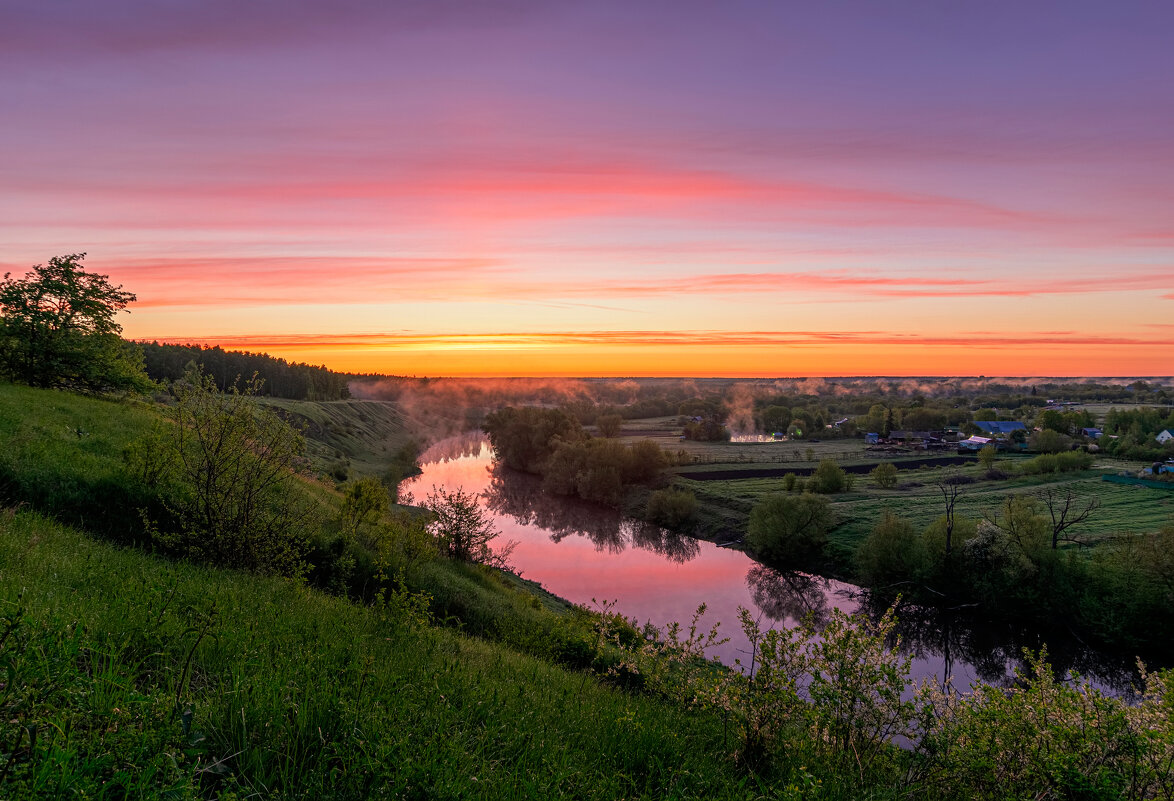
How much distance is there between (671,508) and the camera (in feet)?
225

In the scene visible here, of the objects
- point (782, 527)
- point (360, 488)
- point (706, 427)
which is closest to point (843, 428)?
point (706, 427)

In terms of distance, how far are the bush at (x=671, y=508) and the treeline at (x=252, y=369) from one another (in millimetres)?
94219

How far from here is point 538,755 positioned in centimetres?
607

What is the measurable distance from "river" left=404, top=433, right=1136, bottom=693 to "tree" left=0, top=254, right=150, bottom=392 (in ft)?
88.1

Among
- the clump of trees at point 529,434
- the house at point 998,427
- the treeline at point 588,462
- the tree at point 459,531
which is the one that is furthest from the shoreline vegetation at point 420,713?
the house at point 998,427

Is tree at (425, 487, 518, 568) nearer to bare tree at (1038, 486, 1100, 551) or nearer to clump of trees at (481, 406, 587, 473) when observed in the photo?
bare tree at (1038, 486, 1100, 551)

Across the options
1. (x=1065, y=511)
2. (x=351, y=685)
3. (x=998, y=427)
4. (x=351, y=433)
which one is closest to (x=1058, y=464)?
(x=1065, y=511)

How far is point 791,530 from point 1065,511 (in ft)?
66.2

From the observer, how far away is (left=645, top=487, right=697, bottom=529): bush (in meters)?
68.1

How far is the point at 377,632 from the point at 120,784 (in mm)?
5882

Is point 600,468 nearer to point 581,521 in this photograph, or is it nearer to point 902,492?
point 581,521

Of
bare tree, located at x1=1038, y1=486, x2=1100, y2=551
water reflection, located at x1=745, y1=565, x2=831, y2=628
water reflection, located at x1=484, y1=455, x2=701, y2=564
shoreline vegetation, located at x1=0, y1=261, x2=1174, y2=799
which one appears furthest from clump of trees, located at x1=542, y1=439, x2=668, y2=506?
shoreline vegetation, located at x1=0, y1=261, x2=1174, y2=799

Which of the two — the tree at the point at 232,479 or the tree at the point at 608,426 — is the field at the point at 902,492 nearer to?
the tree at the point at 608,426

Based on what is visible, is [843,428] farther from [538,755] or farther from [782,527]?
[538,755]
